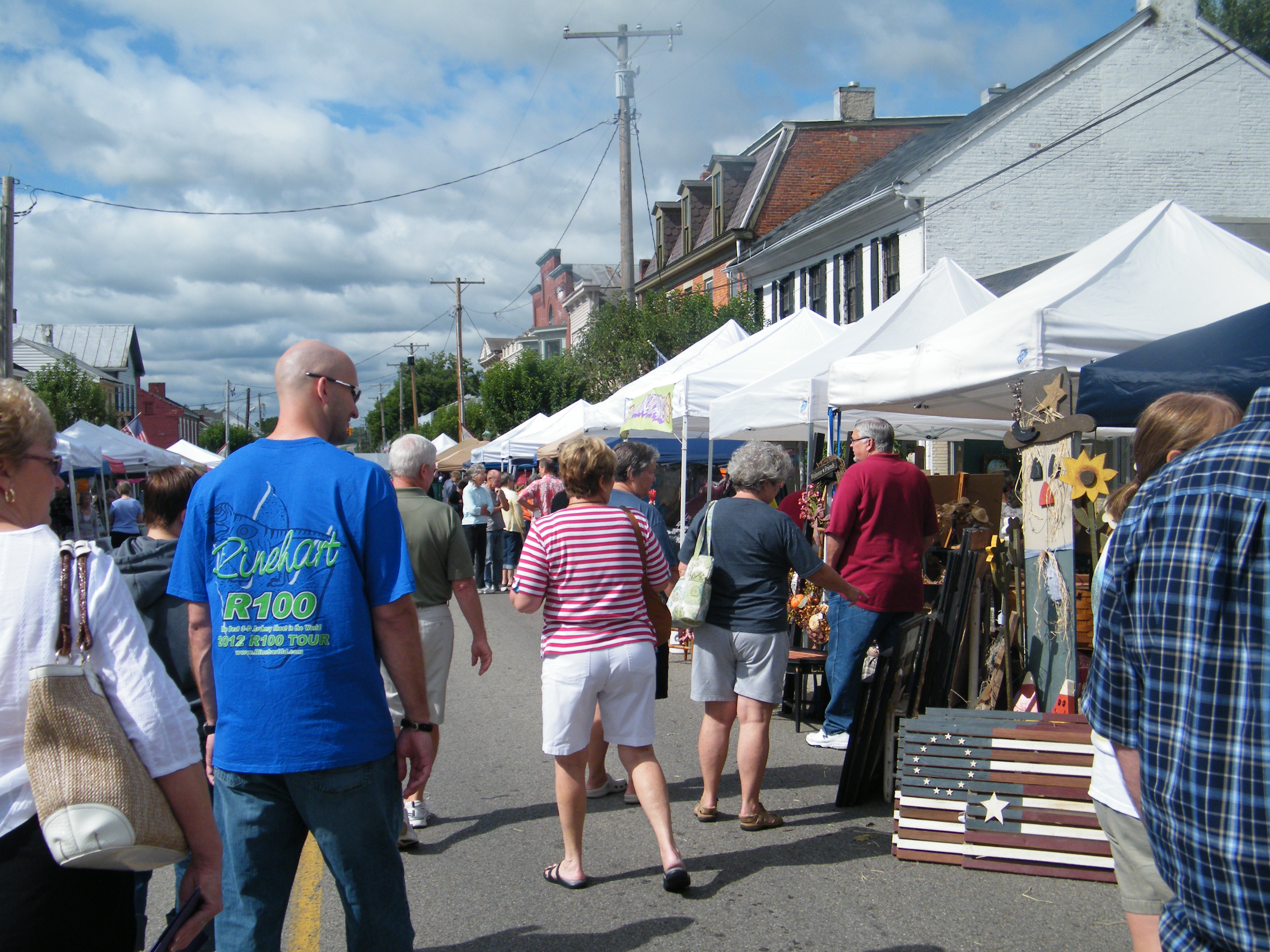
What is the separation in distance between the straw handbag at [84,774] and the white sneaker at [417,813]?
10.5ft

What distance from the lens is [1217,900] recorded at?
1.51 m

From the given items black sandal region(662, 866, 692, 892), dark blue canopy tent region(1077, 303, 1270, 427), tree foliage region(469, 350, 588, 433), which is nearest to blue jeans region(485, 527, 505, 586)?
dark blue canopy tent region(1077, 303, 1270, 427)

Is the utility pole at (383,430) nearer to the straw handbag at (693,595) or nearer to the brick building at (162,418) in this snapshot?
the brick building at (162,418)

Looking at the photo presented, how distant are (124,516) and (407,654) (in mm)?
16665

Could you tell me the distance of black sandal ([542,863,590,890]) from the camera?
13.3ft

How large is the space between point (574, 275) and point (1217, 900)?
230 ft

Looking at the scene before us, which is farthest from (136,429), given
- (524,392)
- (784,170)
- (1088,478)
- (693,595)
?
(1088,478)

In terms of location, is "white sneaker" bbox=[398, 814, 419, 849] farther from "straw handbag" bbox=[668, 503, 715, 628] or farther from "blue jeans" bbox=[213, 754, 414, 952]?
"blue jeans" bbox=[213, 754, 414, 952]

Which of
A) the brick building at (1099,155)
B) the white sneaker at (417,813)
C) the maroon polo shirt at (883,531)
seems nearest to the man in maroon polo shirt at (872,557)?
the maroon polo shirt at (883,531)

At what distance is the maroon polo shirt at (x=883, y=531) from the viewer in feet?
19.1

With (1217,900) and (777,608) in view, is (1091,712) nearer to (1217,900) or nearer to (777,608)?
(1217,900)

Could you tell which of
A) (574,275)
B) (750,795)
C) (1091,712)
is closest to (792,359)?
(750,795)

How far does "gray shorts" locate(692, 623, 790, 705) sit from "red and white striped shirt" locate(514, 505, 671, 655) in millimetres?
659

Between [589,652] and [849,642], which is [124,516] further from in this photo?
[589,652]
